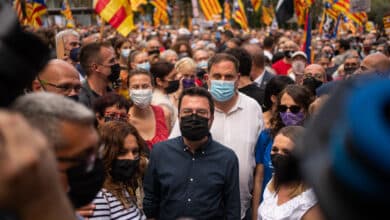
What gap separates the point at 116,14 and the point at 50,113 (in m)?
11.2

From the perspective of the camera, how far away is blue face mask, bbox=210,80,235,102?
5.94 meters

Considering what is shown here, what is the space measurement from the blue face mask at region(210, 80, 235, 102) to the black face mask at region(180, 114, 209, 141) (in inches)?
39.4

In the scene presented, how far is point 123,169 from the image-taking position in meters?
4.04

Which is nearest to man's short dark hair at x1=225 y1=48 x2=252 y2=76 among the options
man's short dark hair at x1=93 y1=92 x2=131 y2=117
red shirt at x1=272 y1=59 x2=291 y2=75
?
man's short dark hair at x1=93 y1=92 x2=131 y2=117

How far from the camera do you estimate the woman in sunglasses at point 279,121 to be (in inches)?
217

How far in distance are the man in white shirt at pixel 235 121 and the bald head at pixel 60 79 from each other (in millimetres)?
972

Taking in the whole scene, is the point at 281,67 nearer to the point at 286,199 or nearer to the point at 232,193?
the point at 232,193

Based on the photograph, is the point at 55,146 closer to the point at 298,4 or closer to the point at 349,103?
the point at 349,103

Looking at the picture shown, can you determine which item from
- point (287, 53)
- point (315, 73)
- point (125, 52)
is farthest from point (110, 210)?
point (287, 53)

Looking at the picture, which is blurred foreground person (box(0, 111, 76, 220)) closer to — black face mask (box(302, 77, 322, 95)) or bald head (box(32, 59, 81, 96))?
bald head (box(32, 59, 81, 96))

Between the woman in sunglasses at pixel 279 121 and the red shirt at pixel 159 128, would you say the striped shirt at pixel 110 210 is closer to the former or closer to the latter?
the woman in sunglasses at pixel 279 121

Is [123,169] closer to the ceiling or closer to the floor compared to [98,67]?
closer to the floor

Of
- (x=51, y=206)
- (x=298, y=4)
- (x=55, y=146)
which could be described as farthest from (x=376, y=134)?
(x=298, y=4)

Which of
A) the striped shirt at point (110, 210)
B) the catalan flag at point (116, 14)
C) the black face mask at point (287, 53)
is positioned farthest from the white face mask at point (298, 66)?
the striped shirt at point (110, 210)
